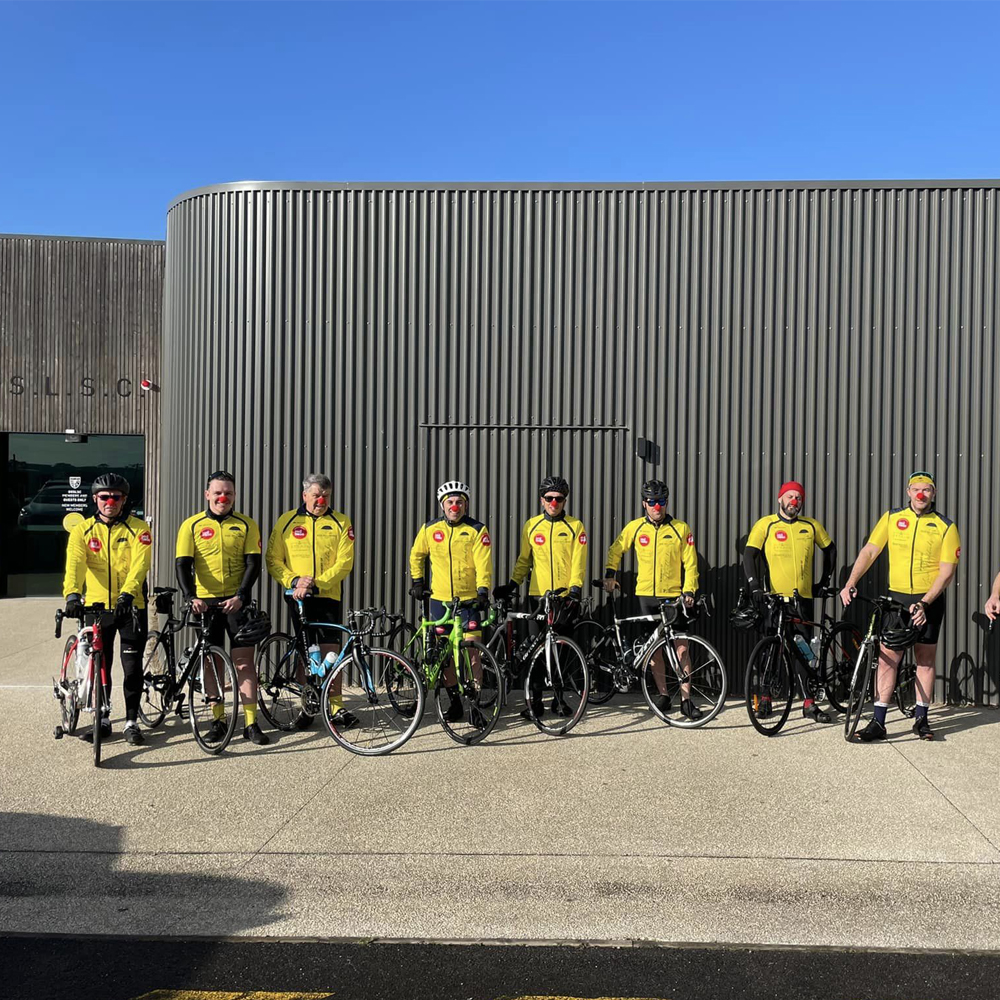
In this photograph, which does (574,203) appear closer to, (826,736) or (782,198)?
(782,198)

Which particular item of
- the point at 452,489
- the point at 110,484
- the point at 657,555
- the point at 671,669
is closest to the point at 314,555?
the point at 452,489

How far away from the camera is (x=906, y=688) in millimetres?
7375

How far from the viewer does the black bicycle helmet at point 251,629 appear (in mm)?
5908

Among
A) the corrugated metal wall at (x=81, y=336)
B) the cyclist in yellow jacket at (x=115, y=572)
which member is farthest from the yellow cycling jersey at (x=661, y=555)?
the corrugated metal wall at (x=81, y=336)

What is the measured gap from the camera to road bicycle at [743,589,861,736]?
647cm

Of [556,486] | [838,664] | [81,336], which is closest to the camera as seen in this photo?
[556,486]

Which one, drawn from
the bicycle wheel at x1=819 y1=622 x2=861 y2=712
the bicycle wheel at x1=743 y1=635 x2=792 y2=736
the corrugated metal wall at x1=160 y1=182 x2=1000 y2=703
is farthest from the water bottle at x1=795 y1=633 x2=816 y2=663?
the corrugated metal wall at x1=160 y1=182 x2=1000 y2=703

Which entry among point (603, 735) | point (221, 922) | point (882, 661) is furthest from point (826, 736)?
point (221, 922)

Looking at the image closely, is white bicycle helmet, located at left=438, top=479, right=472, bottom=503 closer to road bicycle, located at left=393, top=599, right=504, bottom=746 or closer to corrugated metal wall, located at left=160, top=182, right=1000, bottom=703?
road bicycle, located at left=393, top=599, right=504, bottom=746

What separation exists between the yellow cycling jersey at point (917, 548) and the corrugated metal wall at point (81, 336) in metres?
10.6

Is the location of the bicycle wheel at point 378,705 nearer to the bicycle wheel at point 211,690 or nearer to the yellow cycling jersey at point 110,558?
the bicycle wheel at point 211,690

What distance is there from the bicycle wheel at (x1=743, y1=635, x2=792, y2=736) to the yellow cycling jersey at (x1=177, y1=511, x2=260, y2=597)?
3.69m

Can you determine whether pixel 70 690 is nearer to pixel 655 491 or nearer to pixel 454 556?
pixel 454 556

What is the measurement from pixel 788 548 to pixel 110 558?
5017 millimetres
